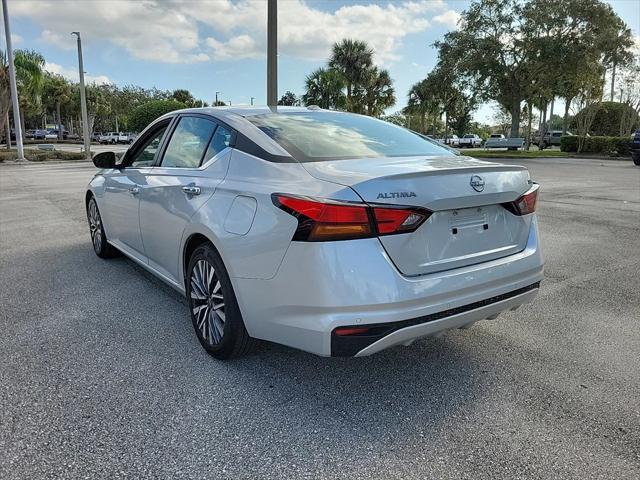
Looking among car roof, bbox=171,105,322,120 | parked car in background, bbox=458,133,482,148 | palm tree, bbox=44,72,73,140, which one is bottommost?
car roof, bbox=171,105,322,120

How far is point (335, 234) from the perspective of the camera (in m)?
2.44

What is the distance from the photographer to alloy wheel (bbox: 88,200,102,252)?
570 centimetres

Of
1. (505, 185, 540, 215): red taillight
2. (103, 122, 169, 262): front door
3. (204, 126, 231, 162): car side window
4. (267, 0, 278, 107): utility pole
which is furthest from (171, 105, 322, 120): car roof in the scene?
(267, 0, 278, 107): utility pole

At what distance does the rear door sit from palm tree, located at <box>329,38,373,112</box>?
36.5 meters

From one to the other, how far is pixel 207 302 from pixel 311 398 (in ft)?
3.02

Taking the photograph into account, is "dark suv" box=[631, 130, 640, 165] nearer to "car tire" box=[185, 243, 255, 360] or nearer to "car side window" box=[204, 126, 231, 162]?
"car side window" box=[204, 126, 231, 162]

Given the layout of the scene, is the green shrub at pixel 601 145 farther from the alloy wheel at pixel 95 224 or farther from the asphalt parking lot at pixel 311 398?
the alloy wheel at pixel 95 224

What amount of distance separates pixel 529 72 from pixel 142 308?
113ft

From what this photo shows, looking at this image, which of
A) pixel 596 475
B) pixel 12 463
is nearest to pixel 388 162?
pixel 596 475

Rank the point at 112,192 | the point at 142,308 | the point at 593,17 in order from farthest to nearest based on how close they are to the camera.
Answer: the point at 593,17, the point at 112,192, the point at 142,308

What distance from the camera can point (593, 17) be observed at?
1252 inches

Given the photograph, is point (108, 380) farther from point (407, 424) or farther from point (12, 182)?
point (12, 182)

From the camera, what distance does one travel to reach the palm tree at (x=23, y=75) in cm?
2917

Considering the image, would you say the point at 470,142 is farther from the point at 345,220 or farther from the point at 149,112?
the point at 345,220
